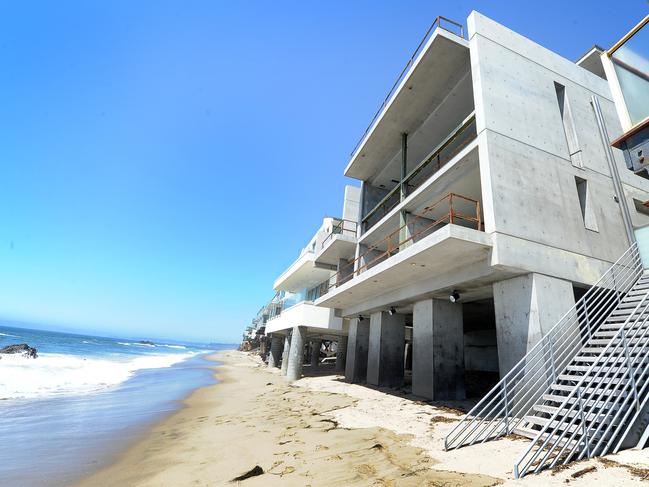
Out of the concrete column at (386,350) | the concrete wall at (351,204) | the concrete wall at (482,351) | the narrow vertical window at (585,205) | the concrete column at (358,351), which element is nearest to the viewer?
the narrow vertical window at (585,205)

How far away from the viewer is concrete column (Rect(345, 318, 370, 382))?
17.8m

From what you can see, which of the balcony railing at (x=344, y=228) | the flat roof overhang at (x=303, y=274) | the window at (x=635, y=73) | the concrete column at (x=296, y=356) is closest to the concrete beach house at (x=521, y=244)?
the window at (x=635, y=73)

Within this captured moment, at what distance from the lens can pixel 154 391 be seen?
18250 mm

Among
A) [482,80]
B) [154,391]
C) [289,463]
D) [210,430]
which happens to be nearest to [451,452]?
[289,463]

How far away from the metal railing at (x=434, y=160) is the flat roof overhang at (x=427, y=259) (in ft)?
14.7

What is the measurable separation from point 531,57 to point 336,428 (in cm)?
1488

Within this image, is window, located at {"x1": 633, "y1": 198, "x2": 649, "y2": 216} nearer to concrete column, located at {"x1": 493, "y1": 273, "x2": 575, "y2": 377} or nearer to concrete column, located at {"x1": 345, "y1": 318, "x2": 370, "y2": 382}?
concrete column, located at {"x1": 493, "y1": 273, "x2": 575, "y2": 377}

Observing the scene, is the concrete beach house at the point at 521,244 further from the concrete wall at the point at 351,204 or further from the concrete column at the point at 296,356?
the concrete wall at the point at 351,204

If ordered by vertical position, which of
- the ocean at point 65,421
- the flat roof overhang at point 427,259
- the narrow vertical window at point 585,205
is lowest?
the ocean at point 65,421

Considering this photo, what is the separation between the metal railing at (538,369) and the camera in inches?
253

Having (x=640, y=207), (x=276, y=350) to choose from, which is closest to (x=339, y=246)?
(x=640, y=207)

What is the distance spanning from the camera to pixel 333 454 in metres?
6.16

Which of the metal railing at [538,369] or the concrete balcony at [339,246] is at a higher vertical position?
the concrete balcony at [339,246]

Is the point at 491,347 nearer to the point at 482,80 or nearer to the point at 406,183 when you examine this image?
the point at 406,183
